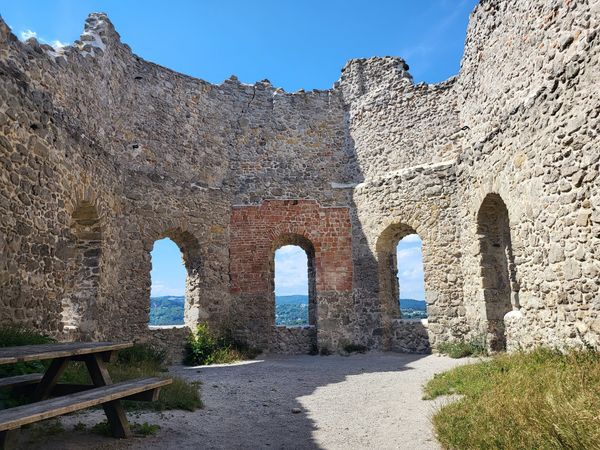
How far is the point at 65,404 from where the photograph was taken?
127 inches

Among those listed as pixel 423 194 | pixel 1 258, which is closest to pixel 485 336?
pixel 423 194

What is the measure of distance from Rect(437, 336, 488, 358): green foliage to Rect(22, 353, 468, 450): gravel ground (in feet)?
1.94

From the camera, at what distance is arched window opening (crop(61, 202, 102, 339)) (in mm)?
8891

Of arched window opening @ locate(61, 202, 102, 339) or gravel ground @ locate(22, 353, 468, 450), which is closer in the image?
gravel ground @ locate(22, 353, 468, 450)

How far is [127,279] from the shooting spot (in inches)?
410

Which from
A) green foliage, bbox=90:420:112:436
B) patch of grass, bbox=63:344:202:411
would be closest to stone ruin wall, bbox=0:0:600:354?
patch of grass, bbox=63:344:202:411

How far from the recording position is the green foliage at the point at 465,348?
9658mm

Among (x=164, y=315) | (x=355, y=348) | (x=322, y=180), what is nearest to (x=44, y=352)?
(x=355, y=348)

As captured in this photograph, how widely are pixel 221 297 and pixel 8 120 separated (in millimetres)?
7208

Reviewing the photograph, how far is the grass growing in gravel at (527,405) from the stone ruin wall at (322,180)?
4.08 ft

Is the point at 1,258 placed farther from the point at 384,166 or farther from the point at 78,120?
the point at 384,166

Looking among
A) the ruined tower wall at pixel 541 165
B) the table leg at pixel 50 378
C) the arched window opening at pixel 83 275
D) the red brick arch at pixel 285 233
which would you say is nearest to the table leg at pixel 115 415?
the table leg at pixel 50 378

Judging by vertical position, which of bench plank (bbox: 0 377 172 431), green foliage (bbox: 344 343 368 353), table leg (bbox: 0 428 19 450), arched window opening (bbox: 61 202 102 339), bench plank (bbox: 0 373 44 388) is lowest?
green foliage (bbox: 344 343 368 353)

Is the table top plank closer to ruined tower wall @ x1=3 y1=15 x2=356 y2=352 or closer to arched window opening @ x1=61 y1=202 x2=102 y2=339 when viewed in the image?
ruined tower wall @ x1=3 y1=15 x2=356 y2=352
